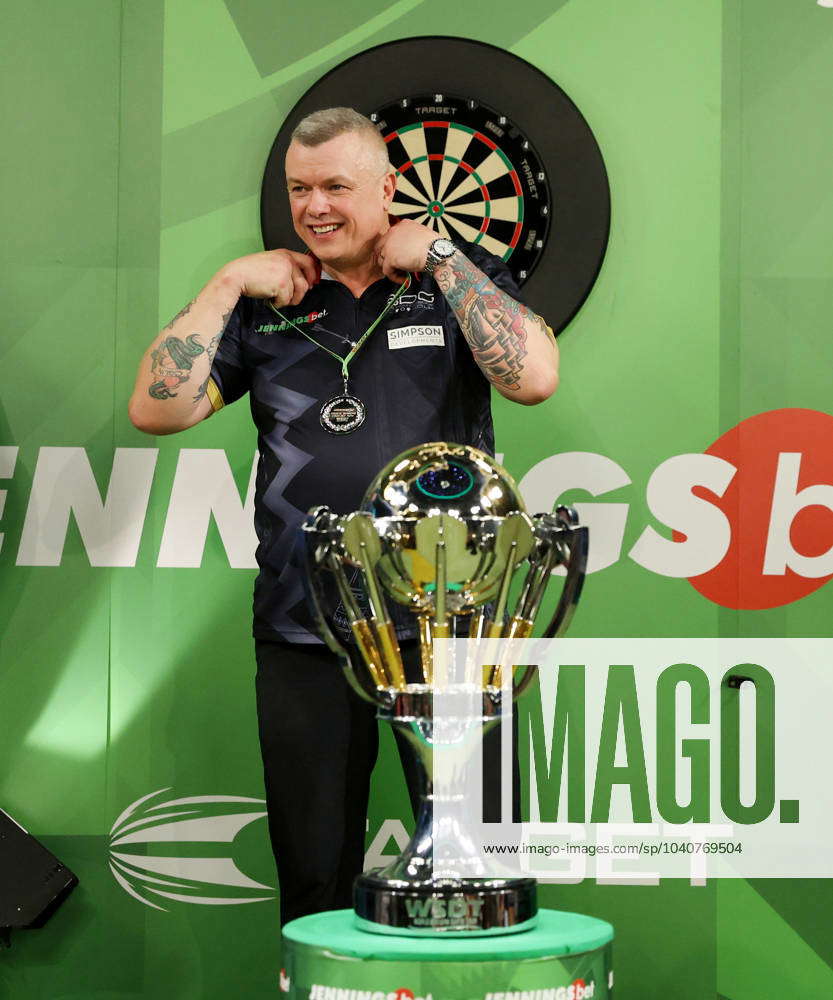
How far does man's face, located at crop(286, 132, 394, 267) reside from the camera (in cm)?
228

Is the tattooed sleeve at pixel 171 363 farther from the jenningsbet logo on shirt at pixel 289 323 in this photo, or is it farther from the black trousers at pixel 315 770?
the black trousers at pixel 315 770

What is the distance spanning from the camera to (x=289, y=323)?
2.35 m

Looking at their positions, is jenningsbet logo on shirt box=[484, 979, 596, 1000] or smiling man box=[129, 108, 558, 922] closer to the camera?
jenningsbet logo on shirt box=[484, 979, 596, 1000]

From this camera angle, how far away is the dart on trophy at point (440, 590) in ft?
4.97

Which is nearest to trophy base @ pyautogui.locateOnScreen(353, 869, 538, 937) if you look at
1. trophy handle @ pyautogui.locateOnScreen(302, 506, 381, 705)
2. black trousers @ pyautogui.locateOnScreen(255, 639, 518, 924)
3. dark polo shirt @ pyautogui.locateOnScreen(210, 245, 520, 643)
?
trophy handle @ pyautogui.locateOnScreen(302, 506, 381, 705)

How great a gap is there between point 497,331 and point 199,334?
0.52m

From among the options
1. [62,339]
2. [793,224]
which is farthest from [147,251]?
[793,224]

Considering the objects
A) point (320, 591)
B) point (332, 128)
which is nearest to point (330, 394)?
point (332, 128)

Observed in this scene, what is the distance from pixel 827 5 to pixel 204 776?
2.25 m

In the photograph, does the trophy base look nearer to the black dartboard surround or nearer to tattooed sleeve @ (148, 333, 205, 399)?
tattooed sleeve @ (148, 333, 205, 399)

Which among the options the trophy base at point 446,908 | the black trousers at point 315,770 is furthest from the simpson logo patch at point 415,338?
the trophy base at point 446,908

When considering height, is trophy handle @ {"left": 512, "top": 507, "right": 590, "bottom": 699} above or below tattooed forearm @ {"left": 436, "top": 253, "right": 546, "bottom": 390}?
below

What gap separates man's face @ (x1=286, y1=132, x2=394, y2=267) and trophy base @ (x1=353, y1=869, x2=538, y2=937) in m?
1.23

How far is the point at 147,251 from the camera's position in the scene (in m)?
2.91
